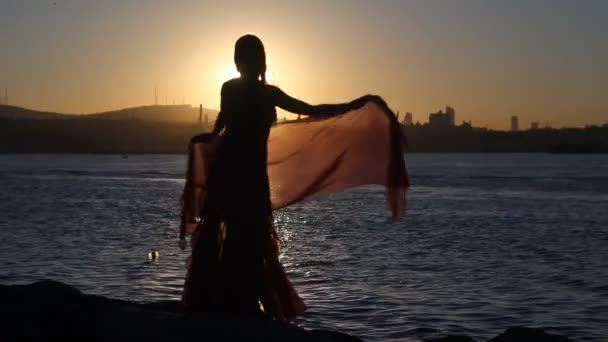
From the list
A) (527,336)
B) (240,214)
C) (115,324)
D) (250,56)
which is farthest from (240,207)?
(527,336)

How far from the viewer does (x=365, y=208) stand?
41.2 m

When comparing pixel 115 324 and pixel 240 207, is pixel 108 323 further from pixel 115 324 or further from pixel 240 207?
pixel 240 207

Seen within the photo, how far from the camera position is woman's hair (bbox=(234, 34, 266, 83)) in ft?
23.0

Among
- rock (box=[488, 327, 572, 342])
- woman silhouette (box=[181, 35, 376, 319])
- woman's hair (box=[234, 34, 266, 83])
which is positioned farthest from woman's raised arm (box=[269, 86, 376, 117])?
rock (box=[488, 327, 572, 342])

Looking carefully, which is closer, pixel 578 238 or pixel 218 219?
pixel 218 219

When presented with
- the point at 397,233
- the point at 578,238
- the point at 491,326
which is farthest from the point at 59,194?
the point at 491,326

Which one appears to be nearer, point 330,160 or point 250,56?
point 250,56

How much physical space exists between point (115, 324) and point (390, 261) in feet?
43.7

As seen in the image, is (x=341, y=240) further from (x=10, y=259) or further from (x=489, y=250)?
(x=10, y=259)

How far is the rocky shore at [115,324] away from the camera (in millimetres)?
6719

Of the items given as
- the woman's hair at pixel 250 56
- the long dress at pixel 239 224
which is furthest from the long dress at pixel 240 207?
the woman's hair at pixel 250 56

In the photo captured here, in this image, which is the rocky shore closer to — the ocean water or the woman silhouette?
the woman silhouette

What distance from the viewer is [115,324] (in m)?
7.34

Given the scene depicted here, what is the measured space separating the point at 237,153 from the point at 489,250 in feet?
55.8
